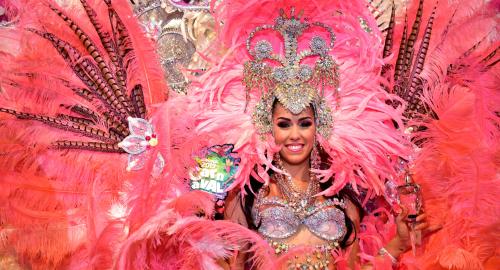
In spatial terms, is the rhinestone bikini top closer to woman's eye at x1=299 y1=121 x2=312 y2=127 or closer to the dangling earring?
the dangling earring

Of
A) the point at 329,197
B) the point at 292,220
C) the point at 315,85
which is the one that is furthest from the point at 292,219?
the point at 315,85

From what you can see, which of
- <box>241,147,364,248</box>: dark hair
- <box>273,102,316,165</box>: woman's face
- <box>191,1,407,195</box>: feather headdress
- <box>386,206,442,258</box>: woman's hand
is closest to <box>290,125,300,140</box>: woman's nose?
<box>273,102,316,165</box>: woman's face

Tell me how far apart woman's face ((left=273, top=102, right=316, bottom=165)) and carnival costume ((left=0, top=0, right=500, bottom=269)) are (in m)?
0.05

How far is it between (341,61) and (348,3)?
293 millimetres

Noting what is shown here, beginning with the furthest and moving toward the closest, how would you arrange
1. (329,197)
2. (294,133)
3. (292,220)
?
(329,197) → (292,220) → (294,133)

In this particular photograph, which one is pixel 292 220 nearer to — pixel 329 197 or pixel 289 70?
pixel 329 197

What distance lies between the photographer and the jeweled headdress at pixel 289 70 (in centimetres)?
325

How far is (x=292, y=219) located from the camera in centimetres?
330

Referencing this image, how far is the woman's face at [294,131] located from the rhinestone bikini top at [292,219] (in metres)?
0.26

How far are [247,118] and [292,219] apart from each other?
551 mm

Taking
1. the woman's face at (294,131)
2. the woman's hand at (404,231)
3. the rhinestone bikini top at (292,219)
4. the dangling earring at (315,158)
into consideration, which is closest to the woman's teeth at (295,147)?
the woman's face at (294,131)

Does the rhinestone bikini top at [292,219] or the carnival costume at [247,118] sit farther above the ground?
the carnival costume at [247,118]

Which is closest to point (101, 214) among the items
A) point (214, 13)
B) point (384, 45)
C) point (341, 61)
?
point (214, 13)

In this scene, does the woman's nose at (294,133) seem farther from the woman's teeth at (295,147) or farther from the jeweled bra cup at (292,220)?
the jeweled bra cup at (292,220)
